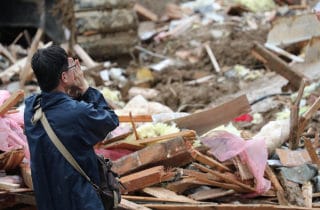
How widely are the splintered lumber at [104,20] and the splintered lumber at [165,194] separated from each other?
847 centimetres

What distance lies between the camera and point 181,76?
41.9 ft

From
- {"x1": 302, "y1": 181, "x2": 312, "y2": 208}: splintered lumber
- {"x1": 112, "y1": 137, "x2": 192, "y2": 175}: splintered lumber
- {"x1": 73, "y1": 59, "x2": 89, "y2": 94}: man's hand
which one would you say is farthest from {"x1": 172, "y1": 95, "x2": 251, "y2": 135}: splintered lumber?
{"x1": 73, "y1": 59, "x2": 89, "y2": 94}: man's hand

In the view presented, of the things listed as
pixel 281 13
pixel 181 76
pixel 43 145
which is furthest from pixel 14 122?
Result: pixel 281 13

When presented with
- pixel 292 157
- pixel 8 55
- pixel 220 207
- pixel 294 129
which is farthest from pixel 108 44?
pixel 220 207

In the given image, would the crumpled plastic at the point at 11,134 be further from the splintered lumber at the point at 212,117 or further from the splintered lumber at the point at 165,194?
the splintered lumber at the point at 212,117

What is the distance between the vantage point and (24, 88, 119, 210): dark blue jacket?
3.95 meters

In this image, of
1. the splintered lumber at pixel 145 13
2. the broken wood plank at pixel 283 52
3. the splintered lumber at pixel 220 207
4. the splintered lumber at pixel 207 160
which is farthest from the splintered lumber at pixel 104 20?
the splintered lumber at pixel 220 207

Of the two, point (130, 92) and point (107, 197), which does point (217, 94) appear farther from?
point (107, 197)

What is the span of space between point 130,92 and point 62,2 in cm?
286

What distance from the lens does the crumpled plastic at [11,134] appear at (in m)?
5.14

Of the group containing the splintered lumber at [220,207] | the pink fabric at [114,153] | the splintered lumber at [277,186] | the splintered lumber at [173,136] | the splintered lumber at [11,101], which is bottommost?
the splintered lumber at [277,186]

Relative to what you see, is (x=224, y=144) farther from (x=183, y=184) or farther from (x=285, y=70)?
(x=285, y=70)

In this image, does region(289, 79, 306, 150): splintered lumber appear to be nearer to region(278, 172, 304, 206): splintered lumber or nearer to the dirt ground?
region(278, 172, 304, 206): splintered lumber

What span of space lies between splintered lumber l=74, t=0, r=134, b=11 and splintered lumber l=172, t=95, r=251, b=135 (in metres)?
7.33
